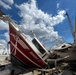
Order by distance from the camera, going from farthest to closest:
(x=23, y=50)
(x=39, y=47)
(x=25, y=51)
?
(x=39, y=47) → (x=23, y=50) → (x=25, y=51)

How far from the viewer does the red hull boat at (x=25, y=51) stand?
1396 centimetres

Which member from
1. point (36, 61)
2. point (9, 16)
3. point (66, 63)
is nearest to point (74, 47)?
point (66, 63)

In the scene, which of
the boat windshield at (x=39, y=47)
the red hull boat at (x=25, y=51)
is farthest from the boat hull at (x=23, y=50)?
the boat windshield at (x=39, y=47)

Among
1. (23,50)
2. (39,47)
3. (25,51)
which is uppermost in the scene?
(39,47)

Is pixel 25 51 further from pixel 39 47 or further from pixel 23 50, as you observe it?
pixel 39 47

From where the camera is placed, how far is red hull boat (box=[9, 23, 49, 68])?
1396 cm

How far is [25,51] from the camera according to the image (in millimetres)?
14398

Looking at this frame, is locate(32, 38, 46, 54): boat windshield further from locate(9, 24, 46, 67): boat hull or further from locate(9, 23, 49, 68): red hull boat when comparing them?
locate(9, 24, 46, 67): boat hull

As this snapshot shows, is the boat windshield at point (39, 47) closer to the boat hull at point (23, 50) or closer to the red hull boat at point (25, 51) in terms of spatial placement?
the red hull boat at point (25, 51)

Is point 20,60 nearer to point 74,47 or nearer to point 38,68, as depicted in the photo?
point 38,68

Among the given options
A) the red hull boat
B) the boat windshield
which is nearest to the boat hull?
the red hull boat

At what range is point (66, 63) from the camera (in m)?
14.0

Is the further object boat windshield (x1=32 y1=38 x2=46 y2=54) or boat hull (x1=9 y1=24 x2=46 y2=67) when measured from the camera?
boat windshield (x1=32 y1=38 x2=46 y2=54)

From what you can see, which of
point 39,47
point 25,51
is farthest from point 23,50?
point 39,47
